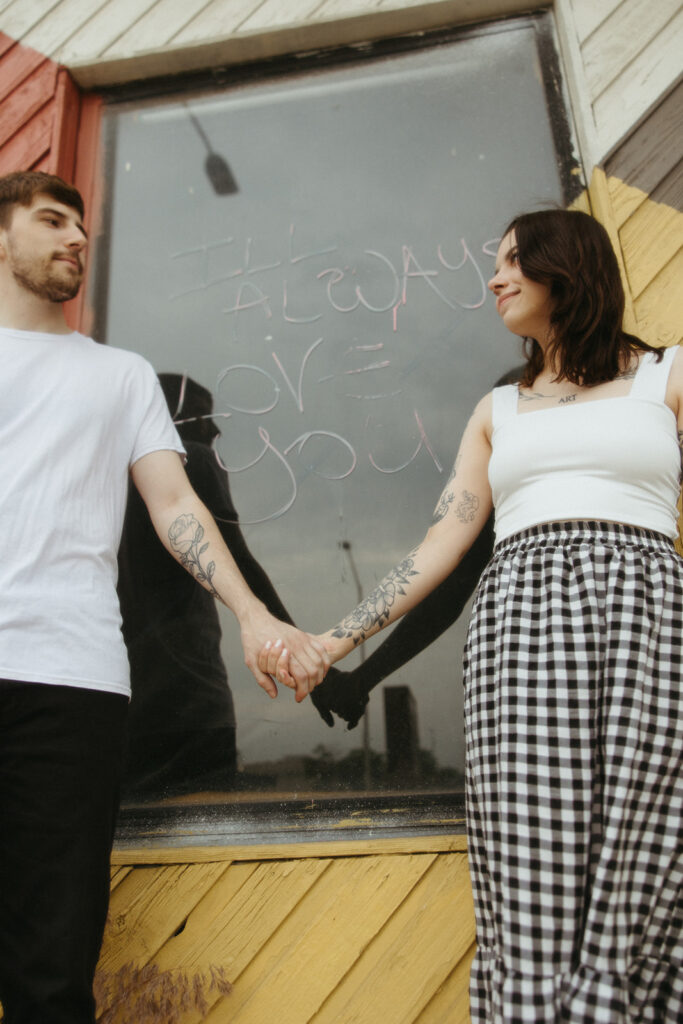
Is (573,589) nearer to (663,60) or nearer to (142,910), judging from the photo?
(142,910)

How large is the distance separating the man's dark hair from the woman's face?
1229 mm

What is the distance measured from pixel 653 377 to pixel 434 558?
0.64 meters

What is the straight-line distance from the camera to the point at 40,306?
1923 millimetres

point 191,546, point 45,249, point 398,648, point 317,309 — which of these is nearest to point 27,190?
point 45,249

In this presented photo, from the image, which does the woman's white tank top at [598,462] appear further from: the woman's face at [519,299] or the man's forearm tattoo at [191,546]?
the man's forearm tattoo at [191,546]

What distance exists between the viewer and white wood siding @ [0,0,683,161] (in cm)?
231

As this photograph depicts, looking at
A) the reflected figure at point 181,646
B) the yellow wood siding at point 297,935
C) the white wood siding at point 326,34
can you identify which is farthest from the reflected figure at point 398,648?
the white wood siding at point 326,34

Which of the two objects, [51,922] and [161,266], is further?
Result: [161,266]

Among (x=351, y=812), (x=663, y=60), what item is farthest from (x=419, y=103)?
(x=351, y=812)

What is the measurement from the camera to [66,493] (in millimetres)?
1620

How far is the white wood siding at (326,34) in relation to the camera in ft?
7.58

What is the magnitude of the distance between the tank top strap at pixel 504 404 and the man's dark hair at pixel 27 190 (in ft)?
4.34

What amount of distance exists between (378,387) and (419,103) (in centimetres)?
112

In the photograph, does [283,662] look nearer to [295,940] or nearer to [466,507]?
[466,507]
